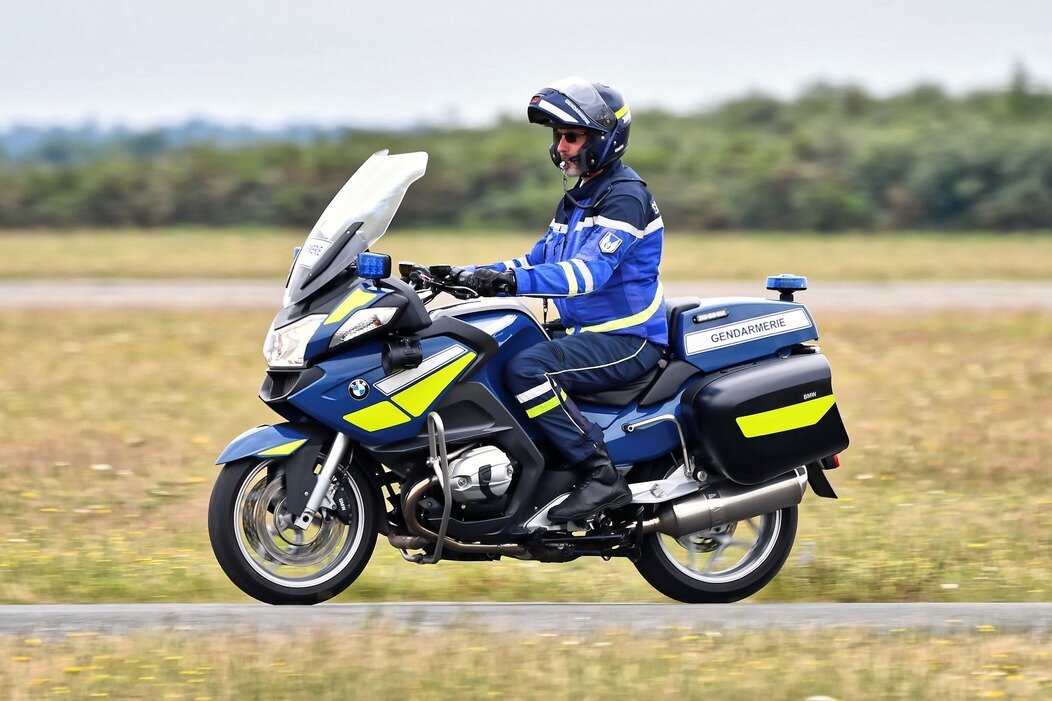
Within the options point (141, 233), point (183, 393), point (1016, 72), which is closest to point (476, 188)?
point (141, 233)

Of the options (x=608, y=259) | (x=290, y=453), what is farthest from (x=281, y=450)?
(x=608, y=259)

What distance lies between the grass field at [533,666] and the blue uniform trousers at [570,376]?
0.94 metres

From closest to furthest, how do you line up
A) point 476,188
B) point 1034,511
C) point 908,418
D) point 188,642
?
point 188,642, point 1034,511, point 908,418, point 476,188

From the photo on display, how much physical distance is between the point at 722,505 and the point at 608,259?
3.97ft

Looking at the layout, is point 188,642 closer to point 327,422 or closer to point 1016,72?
point 327,422

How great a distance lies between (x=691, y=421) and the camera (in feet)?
22.5

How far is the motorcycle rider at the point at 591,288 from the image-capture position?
6.60m

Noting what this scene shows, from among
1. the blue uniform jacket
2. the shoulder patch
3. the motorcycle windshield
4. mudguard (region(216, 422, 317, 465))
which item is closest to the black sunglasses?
the blue uniform jacket

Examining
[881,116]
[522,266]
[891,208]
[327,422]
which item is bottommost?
[327,422]

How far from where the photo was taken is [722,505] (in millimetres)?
6910

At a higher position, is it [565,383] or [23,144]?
[23,144]

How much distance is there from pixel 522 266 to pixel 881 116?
130ft

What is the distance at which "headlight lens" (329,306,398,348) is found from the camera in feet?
21.0

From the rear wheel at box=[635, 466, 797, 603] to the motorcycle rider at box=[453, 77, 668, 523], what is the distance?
44 cm
